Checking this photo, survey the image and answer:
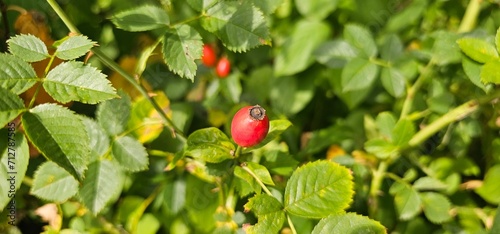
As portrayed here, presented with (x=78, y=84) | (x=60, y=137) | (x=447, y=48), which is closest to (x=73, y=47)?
(x=78, y=84)

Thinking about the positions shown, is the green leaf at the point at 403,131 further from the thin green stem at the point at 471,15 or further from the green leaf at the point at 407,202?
the thin green stem at the point at 471,15

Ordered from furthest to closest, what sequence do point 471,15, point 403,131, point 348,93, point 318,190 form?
point 348,93 → point 471,15 → point 403,131 → point 318,190

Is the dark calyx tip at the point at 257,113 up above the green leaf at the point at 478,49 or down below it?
above

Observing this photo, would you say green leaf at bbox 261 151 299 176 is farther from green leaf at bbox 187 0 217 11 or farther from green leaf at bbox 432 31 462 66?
green leaf at bbox 432 31 462 66

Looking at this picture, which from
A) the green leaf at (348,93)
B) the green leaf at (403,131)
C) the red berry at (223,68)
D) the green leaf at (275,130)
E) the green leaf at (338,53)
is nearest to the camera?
the green leaf at (275,130)

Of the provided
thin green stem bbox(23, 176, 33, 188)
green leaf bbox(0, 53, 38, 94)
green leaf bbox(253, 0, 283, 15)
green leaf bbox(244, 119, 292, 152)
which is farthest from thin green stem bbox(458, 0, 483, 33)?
thin green stem bbox(23, 176, 33, 188)

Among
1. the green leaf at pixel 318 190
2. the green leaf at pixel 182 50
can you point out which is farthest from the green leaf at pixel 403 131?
the green leaf at pixel 182 50

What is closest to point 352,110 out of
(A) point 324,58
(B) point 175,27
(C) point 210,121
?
(A) point 324,58

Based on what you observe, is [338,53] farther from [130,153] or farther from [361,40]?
[130,153]
